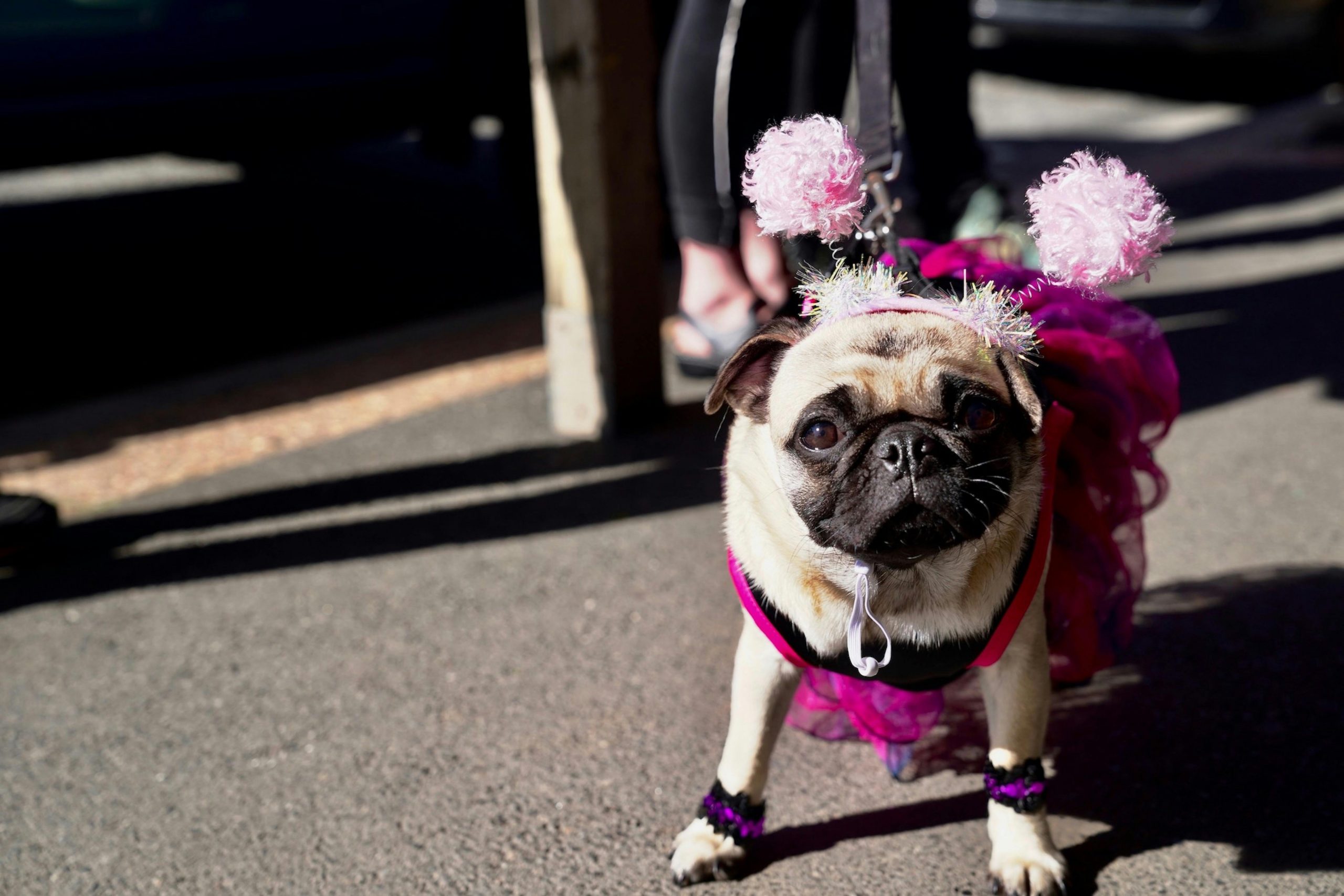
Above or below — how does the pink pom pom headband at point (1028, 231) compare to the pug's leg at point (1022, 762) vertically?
above

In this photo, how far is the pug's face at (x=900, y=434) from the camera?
5.45ft

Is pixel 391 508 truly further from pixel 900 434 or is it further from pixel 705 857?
pixel 900 434

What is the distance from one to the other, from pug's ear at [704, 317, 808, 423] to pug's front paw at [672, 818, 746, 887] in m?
0.72

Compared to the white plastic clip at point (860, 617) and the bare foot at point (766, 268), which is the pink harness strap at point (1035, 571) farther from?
the bare foot at point (766, 268)

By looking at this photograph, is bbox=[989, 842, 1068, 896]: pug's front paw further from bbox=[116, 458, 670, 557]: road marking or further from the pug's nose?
bbox=[116, 458, 670, 557]: road marking

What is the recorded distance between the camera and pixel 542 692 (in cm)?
262

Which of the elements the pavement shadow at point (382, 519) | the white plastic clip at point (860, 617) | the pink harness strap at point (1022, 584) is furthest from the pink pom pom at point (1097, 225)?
the pavement shadow at point (382, 519)

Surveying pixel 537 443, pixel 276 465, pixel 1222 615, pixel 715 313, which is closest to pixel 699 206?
pixel 715 313

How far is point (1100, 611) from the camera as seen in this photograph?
2.28m

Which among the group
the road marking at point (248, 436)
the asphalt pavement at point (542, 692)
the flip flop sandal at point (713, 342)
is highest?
the flip flop sandal at point (713, 342)

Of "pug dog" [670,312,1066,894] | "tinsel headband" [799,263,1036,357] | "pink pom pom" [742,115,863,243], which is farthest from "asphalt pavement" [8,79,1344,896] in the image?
"pink pom pom" [742,115,863,243]

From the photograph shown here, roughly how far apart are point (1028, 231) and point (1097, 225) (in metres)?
0.11

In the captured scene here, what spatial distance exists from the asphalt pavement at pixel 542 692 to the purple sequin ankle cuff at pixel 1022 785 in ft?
0.56

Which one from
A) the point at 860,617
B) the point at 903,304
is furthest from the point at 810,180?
the point at 860,617
